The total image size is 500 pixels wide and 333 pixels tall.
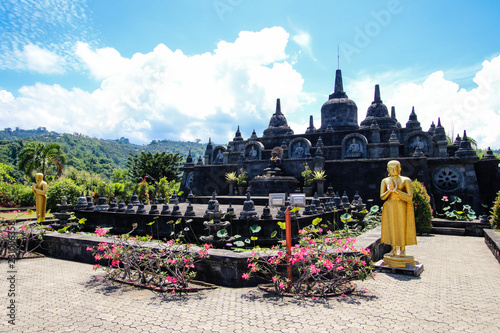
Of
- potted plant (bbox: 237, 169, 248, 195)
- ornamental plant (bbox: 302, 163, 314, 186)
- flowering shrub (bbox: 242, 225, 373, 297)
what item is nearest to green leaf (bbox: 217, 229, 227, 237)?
flowering shrub (bbox: 242, 225, 373, 297)

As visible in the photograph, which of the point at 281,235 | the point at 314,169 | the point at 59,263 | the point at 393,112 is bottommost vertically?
the point at 59,263

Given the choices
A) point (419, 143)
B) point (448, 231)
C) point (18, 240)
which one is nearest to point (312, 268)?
point (18, 240)

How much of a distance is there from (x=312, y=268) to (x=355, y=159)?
51.8 ft

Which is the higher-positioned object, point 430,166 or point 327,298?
point 430,166

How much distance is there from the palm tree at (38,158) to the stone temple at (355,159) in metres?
13.1

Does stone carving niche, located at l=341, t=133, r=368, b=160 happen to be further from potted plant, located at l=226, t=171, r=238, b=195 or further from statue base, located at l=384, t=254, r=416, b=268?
statue base, located at l=384, t=254, r=416, b=268

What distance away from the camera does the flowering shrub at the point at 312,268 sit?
541 centimetres

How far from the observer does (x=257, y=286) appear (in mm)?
5988

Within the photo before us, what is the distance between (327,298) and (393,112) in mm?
27952

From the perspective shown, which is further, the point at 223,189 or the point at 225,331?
the point at 223,189

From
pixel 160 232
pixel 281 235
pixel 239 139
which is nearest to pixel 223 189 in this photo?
pixel 239 139

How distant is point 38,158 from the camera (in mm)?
28578

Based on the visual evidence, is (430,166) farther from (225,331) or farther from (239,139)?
(225,331)

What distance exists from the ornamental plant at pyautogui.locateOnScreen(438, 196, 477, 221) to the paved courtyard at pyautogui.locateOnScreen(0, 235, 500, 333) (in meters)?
8.34
